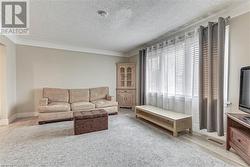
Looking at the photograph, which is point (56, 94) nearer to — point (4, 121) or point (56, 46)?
point (4, 121)

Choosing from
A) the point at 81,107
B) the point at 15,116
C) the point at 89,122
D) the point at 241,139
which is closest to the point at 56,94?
the point at 81,107

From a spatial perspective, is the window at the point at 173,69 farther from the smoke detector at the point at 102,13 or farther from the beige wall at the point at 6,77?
the beige wall at the point at 6,77

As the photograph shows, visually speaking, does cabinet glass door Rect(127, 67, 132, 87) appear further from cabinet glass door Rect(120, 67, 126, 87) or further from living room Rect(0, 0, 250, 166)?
living room Rect(0, 0, 250, 166)

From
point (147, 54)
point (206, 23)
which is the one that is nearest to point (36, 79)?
point (147, 54)

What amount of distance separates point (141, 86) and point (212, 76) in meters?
2.69

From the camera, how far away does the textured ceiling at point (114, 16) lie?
2264 mm

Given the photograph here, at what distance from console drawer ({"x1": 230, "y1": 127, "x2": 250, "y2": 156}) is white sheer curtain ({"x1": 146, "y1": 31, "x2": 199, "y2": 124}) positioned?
0.98 metres

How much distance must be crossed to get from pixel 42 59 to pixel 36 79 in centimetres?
70

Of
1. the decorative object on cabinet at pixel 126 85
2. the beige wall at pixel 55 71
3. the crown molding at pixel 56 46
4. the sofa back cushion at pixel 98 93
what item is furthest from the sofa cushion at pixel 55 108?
the decorative object on cabinet at pixel 126 85

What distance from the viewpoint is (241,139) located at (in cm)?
196

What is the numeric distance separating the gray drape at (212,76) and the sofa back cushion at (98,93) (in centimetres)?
347

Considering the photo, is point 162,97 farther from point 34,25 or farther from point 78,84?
point 34,25

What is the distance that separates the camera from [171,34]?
3777 millimetres

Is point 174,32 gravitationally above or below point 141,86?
above
